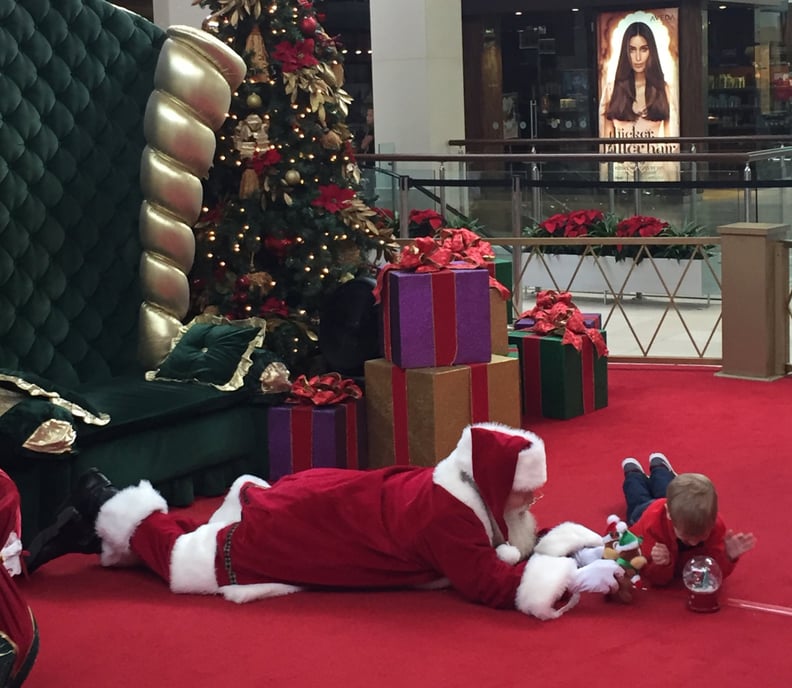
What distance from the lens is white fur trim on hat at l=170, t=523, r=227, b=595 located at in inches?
149

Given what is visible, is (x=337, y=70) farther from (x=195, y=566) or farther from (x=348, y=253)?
(x=195, y=566)

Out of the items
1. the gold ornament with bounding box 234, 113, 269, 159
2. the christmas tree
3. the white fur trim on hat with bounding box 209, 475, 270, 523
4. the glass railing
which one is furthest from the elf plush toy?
the glass railing

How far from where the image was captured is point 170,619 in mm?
3619

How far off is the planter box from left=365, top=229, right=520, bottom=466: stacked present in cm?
337

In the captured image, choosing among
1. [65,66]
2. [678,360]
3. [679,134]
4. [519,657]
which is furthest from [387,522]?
[679,134]

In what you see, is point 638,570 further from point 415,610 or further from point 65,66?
point 65,66

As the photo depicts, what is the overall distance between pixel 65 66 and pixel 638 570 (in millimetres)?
2915

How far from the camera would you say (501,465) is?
3.53 metres

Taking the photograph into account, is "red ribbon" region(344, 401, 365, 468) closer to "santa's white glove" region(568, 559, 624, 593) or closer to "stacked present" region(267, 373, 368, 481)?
"stacked present" region(267, 373, 368, 481)

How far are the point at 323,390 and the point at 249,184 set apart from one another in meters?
0.99

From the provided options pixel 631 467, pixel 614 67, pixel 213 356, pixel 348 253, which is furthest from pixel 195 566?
pixel 614 67

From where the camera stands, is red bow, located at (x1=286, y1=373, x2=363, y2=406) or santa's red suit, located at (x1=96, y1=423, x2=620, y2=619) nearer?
santa's red suit, located at (x1=96, y1=423, x2=620, y2=619)

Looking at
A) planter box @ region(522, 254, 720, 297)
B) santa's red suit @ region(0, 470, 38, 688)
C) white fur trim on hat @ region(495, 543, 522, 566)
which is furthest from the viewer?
planter box @ region(522, 254, 720, 297)

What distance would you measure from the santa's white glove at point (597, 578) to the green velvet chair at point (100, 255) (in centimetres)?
172
